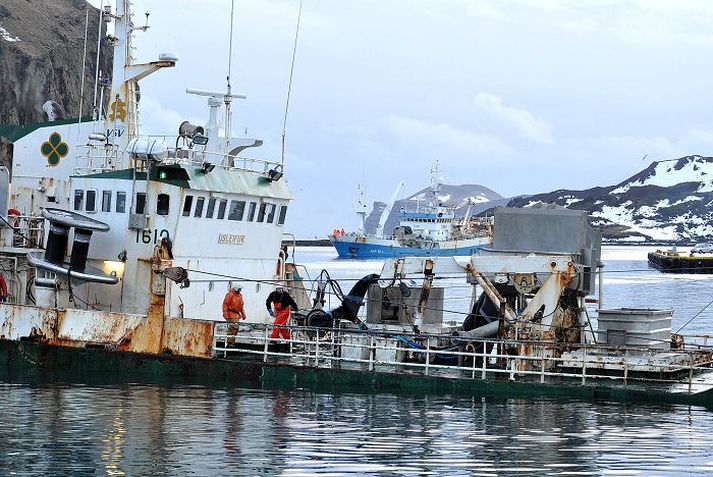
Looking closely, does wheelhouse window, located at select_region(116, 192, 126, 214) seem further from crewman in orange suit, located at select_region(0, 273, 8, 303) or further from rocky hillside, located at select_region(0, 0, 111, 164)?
rocky hillside, located at select_region(0, 0, 111, 164)

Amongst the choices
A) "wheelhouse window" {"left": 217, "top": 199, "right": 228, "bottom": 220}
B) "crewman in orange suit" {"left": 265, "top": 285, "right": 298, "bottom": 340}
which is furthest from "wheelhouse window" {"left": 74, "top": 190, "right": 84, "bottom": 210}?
"crewman in orange suit" {"left": 265, "top": 285, "right": 298, "bottom": 340}

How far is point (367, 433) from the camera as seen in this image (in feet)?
62.1

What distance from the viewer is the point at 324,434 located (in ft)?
61.5

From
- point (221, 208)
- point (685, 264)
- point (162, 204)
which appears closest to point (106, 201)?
point (162, 204)

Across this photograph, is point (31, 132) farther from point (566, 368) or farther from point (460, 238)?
point (460, 238)

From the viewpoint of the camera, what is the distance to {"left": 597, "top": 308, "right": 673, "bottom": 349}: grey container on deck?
24031 millimetres

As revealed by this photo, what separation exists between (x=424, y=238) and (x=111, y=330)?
11887 centimetres

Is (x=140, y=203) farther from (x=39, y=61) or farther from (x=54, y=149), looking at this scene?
(x=39, y=61)

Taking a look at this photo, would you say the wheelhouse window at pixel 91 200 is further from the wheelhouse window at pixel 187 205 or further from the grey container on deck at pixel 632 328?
the grey container on deck at pixel 632 328

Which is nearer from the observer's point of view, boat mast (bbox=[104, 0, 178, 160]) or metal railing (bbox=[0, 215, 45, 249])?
metal railing (bbox=[0, 215, 45, 249])

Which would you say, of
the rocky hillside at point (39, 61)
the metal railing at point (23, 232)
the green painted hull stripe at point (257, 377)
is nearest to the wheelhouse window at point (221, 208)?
the green painted hull stripe at point (257, 377)

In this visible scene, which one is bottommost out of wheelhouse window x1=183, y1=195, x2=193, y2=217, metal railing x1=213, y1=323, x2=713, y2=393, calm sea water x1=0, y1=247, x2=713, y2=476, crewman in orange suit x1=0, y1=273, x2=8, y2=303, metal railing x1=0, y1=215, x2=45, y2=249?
calm sea water x1=0, y1=247, x2=713, y2=476

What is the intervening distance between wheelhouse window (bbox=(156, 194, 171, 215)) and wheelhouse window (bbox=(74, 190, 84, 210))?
81.3 inches

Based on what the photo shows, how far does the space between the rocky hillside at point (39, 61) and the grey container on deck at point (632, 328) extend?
98972mm
